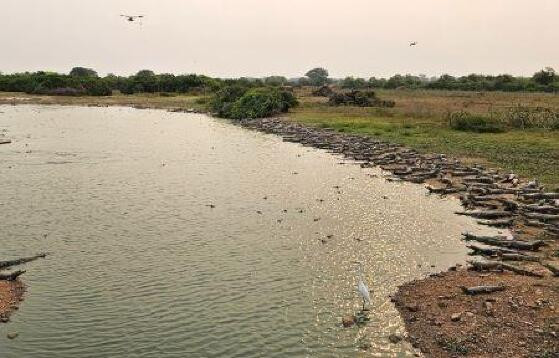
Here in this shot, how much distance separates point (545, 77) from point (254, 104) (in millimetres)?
79701

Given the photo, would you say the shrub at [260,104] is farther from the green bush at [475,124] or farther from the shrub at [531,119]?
the shrub at [531,119]

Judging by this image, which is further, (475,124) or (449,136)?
(475,124)

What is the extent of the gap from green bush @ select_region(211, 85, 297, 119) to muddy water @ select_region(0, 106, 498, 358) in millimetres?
38143

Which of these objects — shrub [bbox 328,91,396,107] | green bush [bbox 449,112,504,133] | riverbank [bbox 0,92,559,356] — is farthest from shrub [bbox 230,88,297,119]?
riverbank [bbox 0,92,559,356]

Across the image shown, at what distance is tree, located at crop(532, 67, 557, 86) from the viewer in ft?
409

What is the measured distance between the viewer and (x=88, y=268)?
1955 centimetres

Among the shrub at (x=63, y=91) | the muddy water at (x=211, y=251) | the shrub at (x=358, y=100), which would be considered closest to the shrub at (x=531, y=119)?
the muddy water at (x=211, y=251)

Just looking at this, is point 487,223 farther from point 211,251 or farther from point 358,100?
point 358,100

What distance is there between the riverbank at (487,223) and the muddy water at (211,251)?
3.29 feet

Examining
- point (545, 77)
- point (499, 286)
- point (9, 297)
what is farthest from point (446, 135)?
point (545, 77)

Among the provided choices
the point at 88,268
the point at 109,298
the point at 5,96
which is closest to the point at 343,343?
the point at 109,298

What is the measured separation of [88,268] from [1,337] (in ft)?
17.5

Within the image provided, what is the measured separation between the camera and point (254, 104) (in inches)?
3273

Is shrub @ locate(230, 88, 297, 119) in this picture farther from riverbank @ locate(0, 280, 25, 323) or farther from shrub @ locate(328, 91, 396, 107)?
riverbank @ locate(0, 280, 25, 323)
